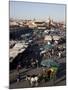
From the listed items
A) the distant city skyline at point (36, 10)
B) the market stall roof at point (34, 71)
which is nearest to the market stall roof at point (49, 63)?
the market stall roof at point (34, 71)

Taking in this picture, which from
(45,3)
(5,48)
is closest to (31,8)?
(45,3)

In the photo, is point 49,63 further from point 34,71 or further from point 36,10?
point 36,10

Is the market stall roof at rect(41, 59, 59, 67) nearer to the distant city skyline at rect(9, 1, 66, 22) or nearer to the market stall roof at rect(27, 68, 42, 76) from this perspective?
the market stall roof at rect(27, 68, 42, 76)

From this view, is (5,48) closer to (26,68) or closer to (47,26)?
(26,68)

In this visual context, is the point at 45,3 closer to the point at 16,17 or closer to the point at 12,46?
the point at 16,17

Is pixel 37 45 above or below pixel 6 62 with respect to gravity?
above

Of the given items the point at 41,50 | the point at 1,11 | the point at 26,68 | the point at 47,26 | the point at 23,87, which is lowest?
the point at 23,87

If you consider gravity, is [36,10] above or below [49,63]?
above

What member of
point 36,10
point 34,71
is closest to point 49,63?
point 34,71
